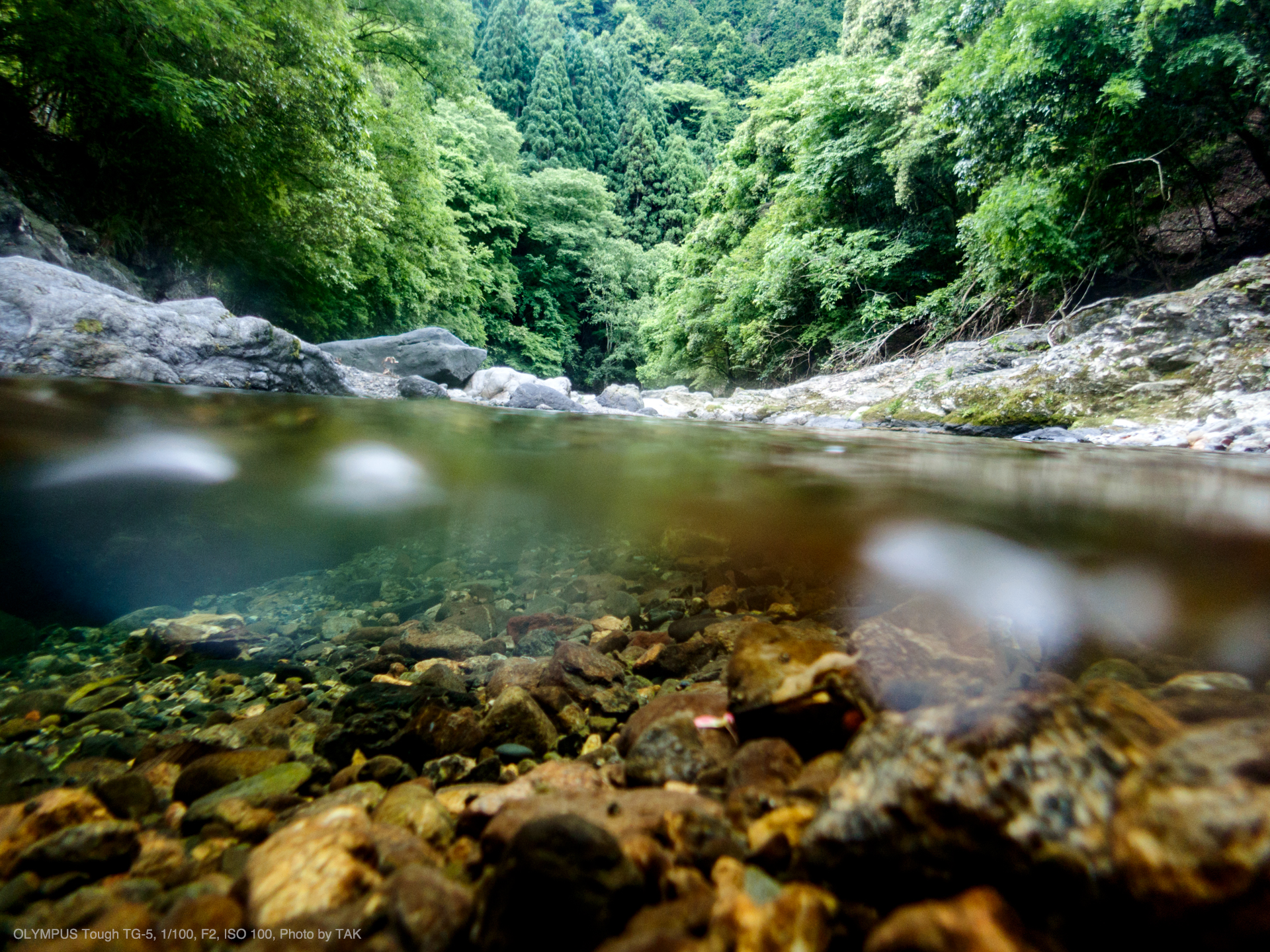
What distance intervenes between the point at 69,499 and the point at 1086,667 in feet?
12.6

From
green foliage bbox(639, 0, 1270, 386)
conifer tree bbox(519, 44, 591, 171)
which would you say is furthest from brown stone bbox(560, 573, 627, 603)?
conifer tree bbox(519, 44, 591, 171)

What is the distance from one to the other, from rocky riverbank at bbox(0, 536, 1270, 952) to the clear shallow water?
13.6 inches

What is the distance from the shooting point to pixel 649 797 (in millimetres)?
1000

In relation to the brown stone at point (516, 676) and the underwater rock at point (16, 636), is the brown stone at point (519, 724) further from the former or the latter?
the underwater rock at point (16, 636)

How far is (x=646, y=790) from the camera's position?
1.06 meters

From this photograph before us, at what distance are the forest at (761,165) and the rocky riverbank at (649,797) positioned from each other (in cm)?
876

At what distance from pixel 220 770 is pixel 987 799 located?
4.88 feet

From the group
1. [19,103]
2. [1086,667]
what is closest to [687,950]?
[1086,667]

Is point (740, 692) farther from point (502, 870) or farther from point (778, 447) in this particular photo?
point (778, 447)

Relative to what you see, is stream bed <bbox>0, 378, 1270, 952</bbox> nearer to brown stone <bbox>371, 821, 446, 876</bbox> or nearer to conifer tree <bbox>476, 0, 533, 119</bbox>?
brown stone <bbox>371, 821, 446, 876</bbox>

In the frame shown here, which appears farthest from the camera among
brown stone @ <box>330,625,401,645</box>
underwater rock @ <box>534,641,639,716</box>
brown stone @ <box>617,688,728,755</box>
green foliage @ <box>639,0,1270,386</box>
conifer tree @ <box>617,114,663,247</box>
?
conifer tree @ <box>617,114,663,247</box>

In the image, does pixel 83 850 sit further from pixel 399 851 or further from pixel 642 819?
pixel 642 819

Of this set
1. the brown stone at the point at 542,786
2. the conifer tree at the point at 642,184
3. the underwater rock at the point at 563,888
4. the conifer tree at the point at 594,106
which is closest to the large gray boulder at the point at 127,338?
the brown stone at the point at 542,786

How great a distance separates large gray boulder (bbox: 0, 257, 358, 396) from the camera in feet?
15.9
